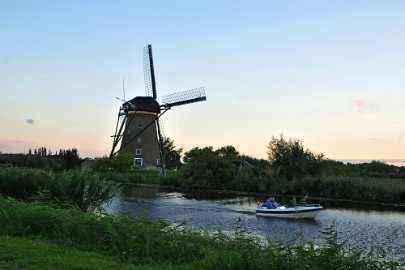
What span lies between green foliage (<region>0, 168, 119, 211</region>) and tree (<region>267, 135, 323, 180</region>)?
2955 cm

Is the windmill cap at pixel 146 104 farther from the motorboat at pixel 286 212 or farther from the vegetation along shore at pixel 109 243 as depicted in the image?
the vegetation along shore at pixel 109 243

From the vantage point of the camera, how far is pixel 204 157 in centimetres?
4862

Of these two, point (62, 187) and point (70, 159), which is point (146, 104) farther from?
point (62, 187)

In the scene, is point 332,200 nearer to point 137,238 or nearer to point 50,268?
point 137,238

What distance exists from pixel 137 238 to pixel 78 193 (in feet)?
25.4

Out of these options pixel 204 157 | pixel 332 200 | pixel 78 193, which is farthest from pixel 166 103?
pixel 78 193

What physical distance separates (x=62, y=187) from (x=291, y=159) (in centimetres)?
3140

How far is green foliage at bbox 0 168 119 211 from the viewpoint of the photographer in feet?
50.2

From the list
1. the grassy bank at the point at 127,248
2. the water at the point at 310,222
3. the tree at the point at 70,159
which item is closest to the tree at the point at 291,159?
the water at the point at 310,222

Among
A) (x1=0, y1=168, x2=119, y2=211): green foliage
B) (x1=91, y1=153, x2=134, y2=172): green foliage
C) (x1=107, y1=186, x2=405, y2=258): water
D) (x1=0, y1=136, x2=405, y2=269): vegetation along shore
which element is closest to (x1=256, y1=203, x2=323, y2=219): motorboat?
(x1=107, y1=186, x2=405, y2=258): water

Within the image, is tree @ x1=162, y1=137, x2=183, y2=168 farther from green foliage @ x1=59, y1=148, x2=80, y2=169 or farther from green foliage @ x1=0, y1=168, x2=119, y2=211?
green foliage @ x1=0, y1=168, x2=119, y2=211

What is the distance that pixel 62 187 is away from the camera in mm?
15242

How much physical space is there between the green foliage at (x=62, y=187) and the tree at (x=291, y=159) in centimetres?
2955

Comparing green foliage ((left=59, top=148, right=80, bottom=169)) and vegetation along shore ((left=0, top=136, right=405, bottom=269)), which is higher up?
green foliage ((left=59, top=148, right=80, bottom=169))
